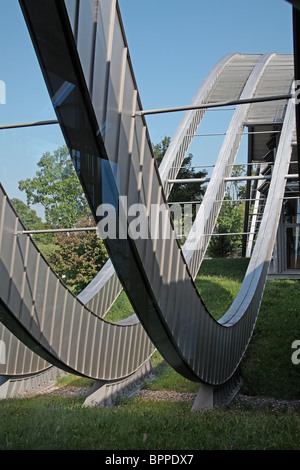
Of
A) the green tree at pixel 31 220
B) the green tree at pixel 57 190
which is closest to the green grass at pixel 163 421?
the green tree at pixel 31 220

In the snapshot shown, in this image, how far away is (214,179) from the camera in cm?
521

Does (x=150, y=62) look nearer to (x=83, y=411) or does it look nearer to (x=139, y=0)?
(x=139, y=0)

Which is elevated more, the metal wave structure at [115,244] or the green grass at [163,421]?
the metal wave structure at [115,244]

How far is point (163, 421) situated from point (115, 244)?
1.32 metres

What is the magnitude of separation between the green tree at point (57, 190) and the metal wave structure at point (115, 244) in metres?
0.08

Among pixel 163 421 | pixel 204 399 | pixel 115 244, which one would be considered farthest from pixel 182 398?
pixel 115 244

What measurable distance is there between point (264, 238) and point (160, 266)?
4.00m

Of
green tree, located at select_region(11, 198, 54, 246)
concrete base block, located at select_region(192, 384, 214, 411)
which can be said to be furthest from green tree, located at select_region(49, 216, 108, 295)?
concrete base block, located at select_region(192, 384, 214, 411)

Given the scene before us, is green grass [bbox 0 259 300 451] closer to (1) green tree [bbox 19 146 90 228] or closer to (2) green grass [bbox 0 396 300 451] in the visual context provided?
(2) green grass [bbox 0 396 300 451]

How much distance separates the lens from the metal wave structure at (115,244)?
3184 millimetres

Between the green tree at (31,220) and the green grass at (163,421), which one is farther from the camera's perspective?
the green tree at (31,220)

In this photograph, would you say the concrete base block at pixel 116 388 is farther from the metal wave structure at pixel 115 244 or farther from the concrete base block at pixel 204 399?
the concrete base block at pixel 204 399

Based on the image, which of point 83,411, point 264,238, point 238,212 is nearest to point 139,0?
point 83,411

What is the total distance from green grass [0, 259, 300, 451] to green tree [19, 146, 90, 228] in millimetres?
1136
